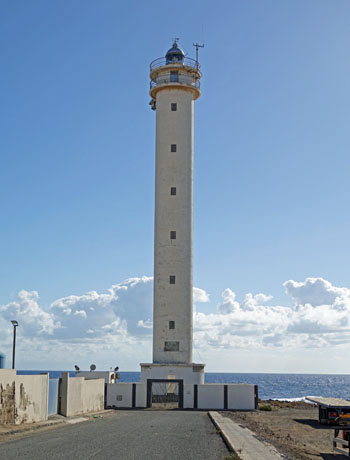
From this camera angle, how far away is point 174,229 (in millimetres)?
52125

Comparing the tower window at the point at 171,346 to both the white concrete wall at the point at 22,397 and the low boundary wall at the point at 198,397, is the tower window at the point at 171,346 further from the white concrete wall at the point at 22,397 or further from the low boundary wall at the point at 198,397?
the white concrete wall at the point at 22,397

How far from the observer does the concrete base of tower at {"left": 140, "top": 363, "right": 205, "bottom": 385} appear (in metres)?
49.3

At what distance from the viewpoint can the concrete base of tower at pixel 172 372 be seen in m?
49.3

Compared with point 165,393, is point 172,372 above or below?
above

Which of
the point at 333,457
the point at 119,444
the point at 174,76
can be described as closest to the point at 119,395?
the point at 333,457

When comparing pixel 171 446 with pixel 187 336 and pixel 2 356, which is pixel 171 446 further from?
pixel 187 336

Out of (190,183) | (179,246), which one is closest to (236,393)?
(179,246)

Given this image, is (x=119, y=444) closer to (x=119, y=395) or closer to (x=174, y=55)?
(x=119, y=395)

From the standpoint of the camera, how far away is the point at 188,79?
56.0 metres

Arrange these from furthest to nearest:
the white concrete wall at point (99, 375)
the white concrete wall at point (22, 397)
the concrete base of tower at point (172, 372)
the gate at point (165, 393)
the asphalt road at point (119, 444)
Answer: the white concrete wall at point (99, 375), the concrete base of tower at point (172, 372), the gate at point (165, 393), the white concrete wall at point (22, 397), the asphalt road at point (119, 444)

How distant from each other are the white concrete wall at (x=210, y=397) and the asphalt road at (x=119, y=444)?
65.8 feet

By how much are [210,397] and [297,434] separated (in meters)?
18.0

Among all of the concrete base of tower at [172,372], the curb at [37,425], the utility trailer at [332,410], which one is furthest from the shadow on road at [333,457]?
the concrete base of tower at [172,372]

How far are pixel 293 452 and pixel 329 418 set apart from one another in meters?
14.9
